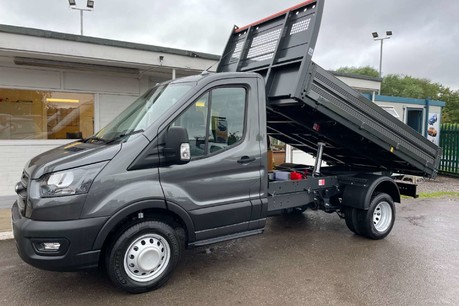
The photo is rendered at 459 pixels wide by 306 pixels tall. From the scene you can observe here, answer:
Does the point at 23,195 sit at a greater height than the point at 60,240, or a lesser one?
greater

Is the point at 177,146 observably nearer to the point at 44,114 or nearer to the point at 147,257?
the point at 147,257

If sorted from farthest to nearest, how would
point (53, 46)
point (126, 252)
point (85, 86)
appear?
1. point (85, 86)
2. point (53, 46)
3. point (126, 252)

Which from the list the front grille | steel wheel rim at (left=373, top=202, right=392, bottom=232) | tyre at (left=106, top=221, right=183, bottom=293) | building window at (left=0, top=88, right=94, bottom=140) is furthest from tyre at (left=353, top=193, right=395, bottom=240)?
building window at (left=0, top=88, right=94, bottom=140)

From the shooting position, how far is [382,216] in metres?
5.88

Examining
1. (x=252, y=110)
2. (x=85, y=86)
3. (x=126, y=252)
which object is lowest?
(x=126, y=252)

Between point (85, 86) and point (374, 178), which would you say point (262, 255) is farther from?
point (85, 86)

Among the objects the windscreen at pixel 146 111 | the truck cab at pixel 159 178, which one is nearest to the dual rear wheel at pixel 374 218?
the truck cab at pixel 159 178

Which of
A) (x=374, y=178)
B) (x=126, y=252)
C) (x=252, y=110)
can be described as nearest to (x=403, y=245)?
(x=374, y=178)

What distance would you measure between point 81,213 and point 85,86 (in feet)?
19.7

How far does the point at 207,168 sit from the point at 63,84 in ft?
19.4

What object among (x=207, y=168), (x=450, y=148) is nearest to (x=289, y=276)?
(x=207, y=168)

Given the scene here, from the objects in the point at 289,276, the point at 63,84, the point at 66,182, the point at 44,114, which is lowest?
the point at 289,276

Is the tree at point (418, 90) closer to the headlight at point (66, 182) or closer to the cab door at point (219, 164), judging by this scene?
Result: the cab door at point (219, 164)

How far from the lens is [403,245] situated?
546 cm
